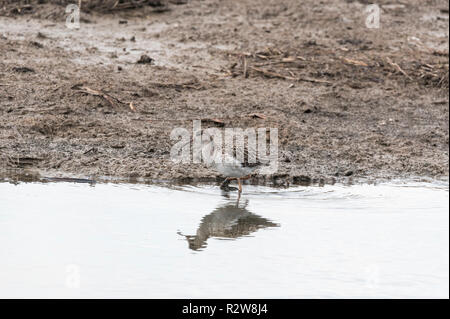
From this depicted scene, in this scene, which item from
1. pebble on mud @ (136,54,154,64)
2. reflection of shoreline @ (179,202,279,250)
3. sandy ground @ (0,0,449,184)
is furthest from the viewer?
pebble on mud @ (136,54,154,64)

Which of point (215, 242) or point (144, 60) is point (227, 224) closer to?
point (215, 242)

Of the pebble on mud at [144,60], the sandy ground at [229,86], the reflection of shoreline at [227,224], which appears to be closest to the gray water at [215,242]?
the reflection of shoreline at [227,224]

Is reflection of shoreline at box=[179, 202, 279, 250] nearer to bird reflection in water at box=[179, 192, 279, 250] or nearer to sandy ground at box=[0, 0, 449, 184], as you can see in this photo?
bird reflection in water at box=[179, 192, 279, 250]

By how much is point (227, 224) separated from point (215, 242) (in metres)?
0.51

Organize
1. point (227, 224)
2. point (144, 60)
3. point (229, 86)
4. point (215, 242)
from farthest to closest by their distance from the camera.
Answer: point (144, 60) → point (229, 86) → point (227, 224) → point (215, 242)

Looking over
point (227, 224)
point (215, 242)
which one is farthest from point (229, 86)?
point (215, 242)

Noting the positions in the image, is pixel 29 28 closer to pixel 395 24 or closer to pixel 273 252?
pixel 395 24

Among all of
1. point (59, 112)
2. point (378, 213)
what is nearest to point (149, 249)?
point (378, 213)

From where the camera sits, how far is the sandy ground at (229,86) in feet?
29.0

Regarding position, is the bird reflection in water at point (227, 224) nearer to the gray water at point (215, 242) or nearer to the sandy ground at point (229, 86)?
the gray water at point (215, 242)

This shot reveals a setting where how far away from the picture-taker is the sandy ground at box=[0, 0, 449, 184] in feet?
29.0

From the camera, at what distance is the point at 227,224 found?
6988 mm

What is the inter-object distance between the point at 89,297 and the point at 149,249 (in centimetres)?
95

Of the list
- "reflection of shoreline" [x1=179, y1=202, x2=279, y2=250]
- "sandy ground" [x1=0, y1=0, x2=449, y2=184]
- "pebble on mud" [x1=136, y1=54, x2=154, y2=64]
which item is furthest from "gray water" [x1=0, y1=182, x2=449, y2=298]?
"pebble on mud" [x1=136, y1=54, x2=154, y2=64]
